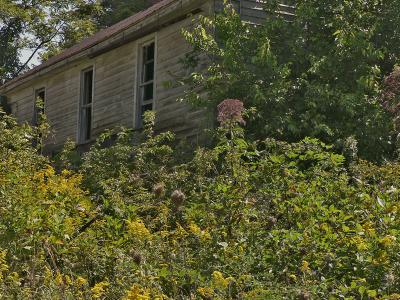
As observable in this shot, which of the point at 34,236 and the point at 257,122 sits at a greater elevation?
the point at 257,122

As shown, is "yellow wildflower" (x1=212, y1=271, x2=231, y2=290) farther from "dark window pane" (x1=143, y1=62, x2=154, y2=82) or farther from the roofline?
"dark window pane" (x1=143, y1=62, x2=154, y2=82)

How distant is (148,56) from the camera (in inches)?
728

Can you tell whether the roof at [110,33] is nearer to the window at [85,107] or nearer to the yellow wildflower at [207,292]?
the window at [85,107]

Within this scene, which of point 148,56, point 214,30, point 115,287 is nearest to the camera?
point 115,287

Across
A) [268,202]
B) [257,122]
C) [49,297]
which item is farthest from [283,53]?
[49,297]

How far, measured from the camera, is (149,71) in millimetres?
18406

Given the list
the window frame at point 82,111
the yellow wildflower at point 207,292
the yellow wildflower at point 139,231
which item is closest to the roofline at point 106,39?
the window frame at point 82,111

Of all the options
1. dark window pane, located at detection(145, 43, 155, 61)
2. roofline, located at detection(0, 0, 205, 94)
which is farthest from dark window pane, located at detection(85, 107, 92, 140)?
dark window pane, located at detection(145, 43, 155, 61)

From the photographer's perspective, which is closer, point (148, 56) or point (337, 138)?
point (337, 138)

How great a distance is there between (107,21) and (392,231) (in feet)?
111

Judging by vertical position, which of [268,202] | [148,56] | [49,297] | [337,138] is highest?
[148,56]

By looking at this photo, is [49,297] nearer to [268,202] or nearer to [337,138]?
[268,202]

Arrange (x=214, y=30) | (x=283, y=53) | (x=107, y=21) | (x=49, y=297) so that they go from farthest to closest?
(x=107, y=21) → (x=214, y=30) → (x=283, y=53) → (x=49, y=297)

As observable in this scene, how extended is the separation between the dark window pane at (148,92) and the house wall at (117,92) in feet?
0.89
